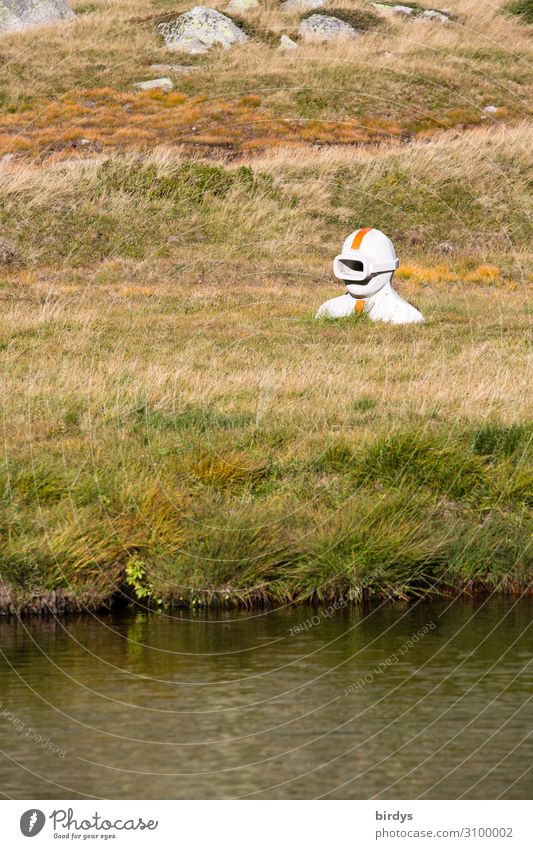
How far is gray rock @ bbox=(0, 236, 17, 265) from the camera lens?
3071 cm

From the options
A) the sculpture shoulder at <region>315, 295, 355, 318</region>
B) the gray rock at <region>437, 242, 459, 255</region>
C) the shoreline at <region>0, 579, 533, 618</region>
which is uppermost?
the shoreline at <region>0, 579, 533, 618</region>

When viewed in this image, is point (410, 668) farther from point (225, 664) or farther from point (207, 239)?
point (207, 239)

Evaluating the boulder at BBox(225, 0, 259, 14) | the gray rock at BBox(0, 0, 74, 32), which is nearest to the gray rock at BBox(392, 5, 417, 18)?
the boulder at BBox(225, 0, 259, 14)

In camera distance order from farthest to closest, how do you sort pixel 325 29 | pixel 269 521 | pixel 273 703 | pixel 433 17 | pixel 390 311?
1. pixel 433 17
2. pixel 325 29
3. pixel 390 311
4. pixel 269 521
5. pixel 273 703

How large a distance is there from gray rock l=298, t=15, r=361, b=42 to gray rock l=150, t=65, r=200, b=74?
669 centimetres

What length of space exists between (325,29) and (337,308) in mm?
46052

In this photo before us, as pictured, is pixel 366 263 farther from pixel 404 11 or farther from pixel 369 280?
pixel 404 11

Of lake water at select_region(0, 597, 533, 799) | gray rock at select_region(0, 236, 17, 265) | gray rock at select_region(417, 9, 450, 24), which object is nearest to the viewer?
lake water at select_region(0, 597, 533, 799)

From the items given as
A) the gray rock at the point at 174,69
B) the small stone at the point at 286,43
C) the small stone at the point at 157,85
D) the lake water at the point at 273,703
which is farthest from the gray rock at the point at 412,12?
the lake water at the point at 273,703

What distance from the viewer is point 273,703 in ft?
32.0

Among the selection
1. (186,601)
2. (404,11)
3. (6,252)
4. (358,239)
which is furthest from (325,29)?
(186,601)

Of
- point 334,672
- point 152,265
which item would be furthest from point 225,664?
point 152,265

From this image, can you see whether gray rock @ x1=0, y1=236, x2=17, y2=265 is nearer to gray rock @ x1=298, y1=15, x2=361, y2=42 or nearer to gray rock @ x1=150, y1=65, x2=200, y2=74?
gray rock @ x1=150, y1=65, x2=200, y2=74

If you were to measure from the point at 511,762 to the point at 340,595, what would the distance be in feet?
12.9
